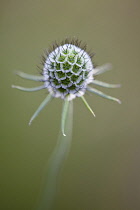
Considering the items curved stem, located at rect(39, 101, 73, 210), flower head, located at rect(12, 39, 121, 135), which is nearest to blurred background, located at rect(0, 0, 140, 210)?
curved stem, located at rect(39, 101, 73, 210)

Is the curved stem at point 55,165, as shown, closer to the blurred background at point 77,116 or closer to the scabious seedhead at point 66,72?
the scabious seedhead at point 66,72

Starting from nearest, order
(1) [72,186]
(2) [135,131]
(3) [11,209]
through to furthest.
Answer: (3) [11,209] < (1) [72,186] < (2) [135,131]

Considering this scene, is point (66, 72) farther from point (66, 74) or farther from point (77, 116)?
point (77, 116)

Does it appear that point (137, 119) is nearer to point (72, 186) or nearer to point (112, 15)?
point (72, 186)

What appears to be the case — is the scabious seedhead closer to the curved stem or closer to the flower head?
the flower head

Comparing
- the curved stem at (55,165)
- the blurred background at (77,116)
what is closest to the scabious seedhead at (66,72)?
the curved stem at (55,165)

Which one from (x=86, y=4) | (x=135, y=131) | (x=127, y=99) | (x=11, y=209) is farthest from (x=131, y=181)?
(x=86, y=4)
